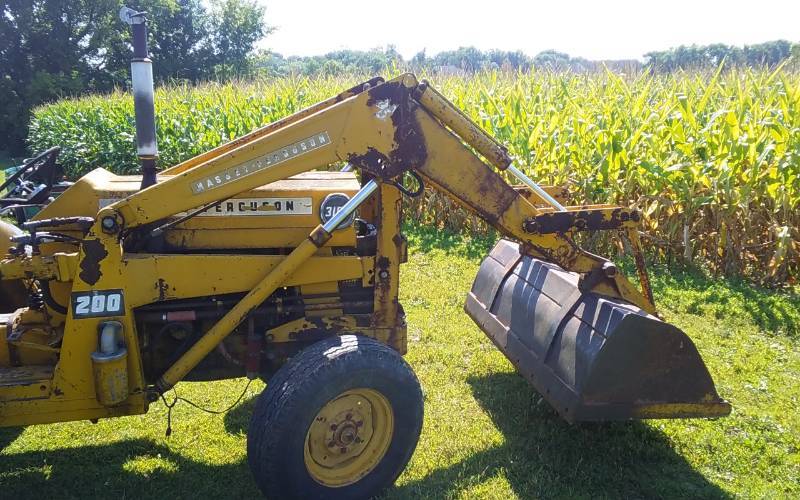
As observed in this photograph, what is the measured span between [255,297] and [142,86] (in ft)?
3.79

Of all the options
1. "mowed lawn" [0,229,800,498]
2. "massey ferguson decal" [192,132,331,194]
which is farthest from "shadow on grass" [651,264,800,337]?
"massey ferguson decal" [192,132,331,194]

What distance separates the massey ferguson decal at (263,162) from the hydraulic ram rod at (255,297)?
336 mm

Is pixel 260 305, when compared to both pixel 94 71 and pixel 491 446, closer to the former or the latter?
pixel 491 446

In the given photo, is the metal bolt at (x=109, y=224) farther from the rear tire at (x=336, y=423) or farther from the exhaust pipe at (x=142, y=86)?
the rear tire at (x=336, y=423)

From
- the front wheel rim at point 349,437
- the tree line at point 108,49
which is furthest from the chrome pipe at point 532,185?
the tree line at point 108,49

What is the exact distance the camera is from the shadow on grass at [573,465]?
338 cm

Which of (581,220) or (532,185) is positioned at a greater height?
(532,185)

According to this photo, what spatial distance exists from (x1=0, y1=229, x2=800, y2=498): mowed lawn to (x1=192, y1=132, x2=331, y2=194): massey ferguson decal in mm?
1672

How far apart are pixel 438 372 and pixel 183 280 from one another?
2277mm

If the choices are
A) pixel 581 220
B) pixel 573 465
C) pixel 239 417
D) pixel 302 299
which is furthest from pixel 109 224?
pixel 573 465

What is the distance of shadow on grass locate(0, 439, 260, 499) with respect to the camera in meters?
3.39

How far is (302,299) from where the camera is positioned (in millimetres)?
3557

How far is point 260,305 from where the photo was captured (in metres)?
3.46

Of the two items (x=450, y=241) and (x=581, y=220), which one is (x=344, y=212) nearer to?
(x=581, y=220)
